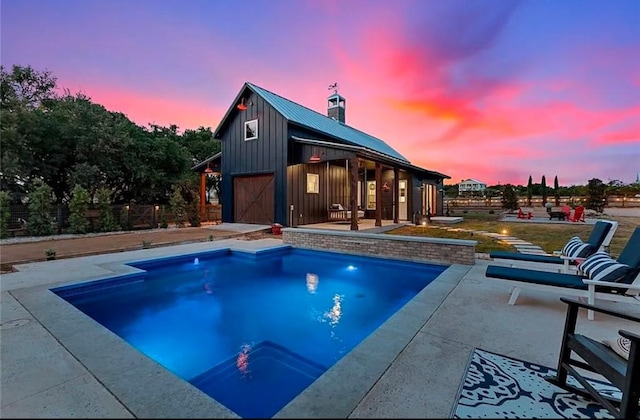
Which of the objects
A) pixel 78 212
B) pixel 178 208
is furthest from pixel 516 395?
pixel 178 208

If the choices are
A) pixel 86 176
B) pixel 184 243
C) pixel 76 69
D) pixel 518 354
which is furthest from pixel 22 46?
pixel 518 354

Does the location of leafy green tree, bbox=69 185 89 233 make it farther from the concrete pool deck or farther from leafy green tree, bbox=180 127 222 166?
leafy green tree, bbox=180 127 222 166

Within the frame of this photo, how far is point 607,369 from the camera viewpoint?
1.71 metres

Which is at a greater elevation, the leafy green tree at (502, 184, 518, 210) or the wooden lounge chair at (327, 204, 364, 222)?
the leafy green tree at (502, 184, 518, 210)

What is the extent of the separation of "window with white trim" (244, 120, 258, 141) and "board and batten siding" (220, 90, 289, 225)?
18cm

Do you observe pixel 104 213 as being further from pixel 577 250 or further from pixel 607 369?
pixel 577 250

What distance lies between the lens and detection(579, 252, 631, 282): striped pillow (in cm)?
326

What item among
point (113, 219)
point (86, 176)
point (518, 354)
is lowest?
point (518, 354)

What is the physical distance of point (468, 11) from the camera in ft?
28.2

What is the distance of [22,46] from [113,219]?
6.36 metres

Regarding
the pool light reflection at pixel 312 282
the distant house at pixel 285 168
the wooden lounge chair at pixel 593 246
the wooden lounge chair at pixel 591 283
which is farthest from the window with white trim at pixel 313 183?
the wooden lounge chair at pixel 591 283

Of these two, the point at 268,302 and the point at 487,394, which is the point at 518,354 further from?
the point at 268,302

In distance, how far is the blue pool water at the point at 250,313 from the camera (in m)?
2.81

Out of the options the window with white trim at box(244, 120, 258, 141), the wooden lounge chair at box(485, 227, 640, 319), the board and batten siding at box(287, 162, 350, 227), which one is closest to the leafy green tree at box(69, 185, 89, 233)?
the window with white trim at box(244, 120, 258, 141)
